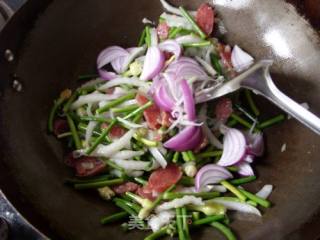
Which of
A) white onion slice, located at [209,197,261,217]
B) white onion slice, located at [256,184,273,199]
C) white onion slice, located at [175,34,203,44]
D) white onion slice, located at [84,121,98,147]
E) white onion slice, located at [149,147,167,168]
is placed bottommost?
white onion slice, located at [256,184,273,199]

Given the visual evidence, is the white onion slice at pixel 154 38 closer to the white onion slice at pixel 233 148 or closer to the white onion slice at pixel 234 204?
the white onion slice at pixel 233 148

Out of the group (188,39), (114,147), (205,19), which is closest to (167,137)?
(114,147)

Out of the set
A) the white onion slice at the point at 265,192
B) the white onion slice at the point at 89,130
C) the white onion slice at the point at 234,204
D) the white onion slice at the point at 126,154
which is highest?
the white onion slice at the point at 89,130

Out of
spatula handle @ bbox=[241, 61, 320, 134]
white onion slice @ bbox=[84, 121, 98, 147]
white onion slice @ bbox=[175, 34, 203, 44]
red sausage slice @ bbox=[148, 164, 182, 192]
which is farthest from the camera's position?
white onion slice @ bbox=[175, 34, 203, 44]

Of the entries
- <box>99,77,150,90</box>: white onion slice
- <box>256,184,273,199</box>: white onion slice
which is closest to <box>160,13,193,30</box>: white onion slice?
<box>99,77,150,90</box>: white onion slice

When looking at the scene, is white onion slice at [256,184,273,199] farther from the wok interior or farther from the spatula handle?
the spatula handle

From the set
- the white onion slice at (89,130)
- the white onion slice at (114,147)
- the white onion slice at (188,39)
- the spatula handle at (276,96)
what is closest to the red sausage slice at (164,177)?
the white onion slice at (114,147)
